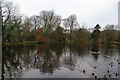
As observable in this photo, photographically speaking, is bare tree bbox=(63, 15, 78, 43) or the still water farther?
bare tree bbox=(63, 15, 78, 43)

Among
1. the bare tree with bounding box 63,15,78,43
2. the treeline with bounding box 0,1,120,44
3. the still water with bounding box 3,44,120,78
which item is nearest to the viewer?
the still water with bounding box 3,44,120,78

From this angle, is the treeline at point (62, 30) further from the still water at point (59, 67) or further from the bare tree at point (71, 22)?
the still water at point (59, 67)

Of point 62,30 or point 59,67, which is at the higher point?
point 62,30

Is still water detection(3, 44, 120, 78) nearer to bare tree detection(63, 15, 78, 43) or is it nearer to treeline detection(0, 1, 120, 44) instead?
treeline detection(0, 1, 120, 44)

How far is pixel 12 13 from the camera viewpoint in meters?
23.3

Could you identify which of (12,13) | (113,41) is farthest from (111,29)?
(12,13)

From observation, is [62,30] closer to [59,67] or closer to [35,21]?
[35,21]

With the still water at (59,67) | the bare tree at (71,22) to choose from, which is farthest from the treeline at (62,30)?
the still water at (59,67)

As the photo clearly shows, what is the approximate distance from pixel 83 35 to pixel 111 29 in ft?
34.9

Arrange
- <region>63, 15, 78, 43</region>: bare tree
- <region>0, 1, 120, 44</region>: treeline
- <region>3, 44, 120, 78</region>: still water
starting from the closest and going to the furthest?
1. <region>3, 44, 120, 78</region>: still water
2. <region>0, 1, 120, 44</region>: treeline
3. <region>63, 15, 78, 43</region>: bare tree

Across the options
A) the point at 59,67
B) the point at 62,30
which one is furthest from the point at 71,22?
the point at 59,67

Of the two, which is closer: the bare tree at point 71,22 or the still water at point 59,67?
the still water at point 59,67

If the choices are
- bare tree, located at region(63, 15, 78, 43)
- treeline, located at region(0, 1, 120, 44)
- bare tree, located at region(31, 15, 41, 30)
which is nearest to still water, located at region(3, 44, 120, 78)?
treeline, located at region(0, 1, 120, 44)

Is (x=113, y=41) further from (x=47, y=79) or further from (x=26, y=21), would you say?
(x=47, y=79)
